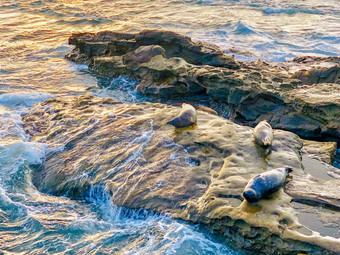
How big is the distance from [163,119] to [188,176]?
198cm

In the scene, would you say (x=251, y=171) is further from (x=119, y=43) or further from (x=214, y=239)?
(x=119, y=43)

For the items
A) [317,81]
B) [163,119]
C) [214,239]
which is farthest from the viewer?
[317,81]

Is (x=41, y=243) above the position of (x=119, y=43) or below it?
below

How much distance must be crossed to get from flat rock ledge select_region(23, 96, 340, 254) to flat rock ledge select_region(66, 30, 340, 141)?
1237mm

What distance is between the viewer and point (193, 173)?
6.33 m

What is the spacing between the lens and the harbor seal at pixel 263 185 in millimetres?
5270

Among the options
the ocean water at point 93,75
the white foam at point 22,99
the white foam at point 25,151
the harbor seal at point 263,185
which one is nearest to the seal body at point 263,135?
the harbor seal at point 263,185

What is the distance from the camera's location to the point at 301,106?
28.3ft

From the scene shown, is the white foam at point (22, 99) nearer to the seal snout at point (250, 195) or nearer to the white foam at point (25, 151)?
the white foam at point (25, 151)

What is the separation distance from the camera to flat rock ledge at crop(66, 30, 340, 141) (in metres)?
8.57

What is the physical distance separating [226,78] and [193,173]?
4.05 metres

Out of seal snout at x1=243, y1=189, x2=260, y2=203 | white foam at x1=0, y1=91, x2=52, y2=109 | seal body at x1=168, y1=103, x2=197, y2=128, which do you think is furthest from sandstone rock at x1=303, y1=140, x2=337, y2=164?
white foam at x1=0, y1=91, x2=52, y2=109

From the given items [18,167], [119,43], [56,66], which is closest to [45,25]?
[56,66]

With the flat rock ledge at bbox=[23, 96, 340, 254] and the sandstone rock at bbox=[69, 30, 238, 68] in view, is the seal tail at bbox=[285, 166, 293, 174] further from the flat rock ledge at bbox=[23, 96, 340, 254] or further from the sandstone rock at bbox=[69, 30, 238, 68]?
the sandstone rock at bbox=[69, 30, 238, 68]
